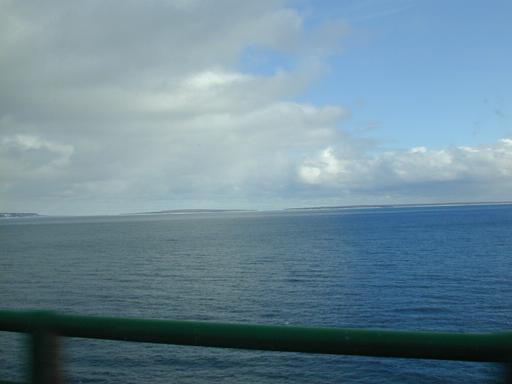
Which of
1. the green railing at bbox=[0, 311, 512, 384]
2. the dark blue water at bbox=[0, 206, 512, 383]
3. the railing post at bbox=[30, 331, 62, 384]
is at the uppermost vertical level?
the green railing at bbox=[0, 311, 512, 384]

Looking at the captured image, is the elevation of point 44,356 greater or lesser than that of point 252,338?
lesser

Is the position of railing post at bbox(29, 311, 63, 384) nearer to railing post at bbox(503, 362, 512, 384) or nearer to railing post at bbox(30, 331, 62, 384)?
railing post at bbox(30, 331, 62, 384)

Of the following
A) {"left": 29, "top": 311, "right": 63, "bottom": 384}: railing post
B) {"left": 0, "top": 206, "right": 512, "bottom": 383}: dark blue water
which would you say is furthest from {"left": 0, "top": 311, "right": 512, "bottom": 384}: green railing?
{"left": 0, "top": 206, "right": 512, "bottom": 383}: dark blue water

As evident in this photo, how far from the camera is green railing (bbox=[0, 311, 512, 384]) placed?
249 centimetres

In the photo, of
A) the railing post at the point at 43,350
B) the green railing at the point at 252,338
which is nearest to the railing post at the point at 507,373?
the green railing at the point at 252,338

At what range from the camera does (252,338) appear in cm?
271

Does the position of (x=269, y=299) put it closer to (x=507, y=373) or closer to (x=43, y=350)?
(x=43, y=350)

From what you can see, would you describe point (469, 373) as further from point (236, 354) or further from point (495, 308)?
point (495, 308)

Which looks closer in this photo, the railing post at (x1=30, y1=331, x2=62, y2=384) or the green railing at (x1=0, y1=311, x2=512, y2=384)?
the green railing at (x1=0, y1=311, x2=512, y2=384)

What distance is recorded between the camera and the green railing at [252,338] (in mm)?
2486

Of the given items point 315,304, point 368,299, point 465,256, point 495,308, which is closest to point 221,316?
point 315,304

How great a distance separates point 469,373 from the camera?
25734mm

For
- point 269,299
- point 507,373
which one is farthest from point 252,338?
point 269,299

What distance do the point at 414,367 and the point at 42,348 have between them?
2881cm
